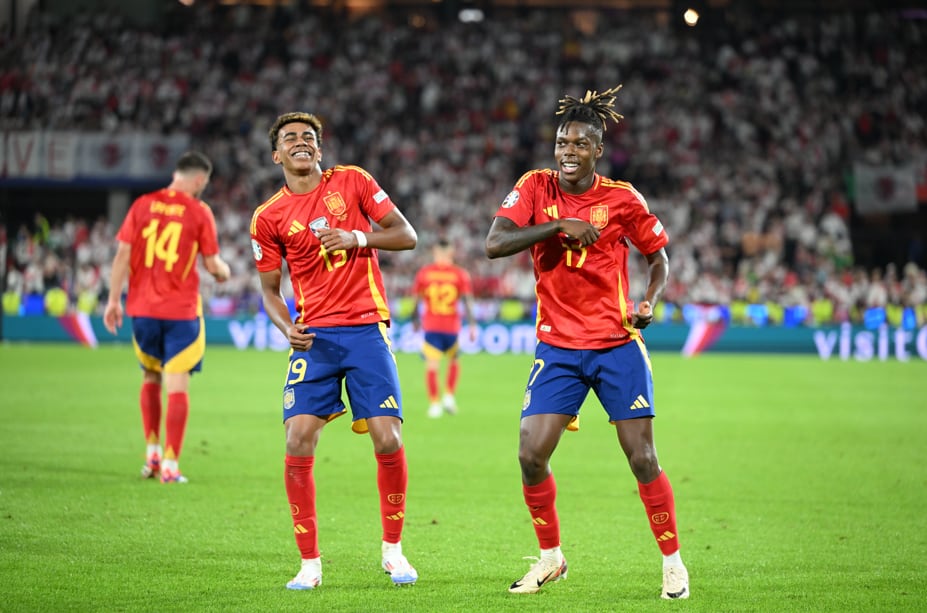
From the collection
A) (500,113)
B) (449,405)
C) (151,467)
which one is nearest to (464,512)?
(151,467)

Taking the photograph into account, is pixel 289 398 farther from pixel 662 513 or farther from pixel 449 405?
pixel 449 405

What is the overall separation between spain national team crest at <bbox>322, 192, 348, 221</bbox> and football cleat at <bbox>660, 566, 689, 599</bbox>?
2575mm

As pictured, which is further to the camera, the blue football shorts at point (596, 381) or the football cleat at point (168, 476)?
the football cleat at point (168, 476)

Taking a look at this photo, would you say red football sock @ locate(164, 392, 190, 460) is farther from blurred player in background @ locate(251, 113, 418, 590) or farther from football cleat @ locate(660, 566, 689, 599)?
football cleat @ locate(660, 566, 689, 599)

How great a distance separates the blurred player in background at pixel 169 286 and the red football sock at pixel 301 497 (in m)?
3.45

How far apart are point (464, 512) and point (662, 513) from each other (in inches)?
109

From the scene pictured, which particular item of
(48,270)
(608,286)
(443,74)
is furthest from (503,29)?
(608,286)

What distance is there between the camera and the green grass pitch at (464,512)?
19.6 ft

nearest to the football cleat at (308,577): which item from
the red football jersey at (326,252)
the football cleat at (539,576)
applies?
the football cleat at (539,576)

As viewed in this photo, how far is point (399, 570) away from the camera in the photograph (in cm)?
616

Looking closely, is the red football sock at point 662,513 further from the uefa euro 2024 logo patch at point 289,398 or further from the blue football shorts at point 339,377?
the uefa euro 2024 logo patch at point 289,398

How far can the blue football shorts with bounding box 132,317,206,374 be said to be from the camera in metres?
9.46

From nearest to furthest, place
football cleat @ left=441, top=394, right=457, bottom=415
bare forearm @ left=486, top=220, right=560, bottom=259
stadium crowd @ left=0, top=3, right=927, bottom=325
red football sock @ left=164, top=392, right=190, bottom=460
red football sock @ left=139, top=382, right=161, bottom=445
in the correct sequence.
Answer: bare forearm @ left=486, top=220, right=560, bottom=259 → red football sock @ left=164, top=392, right=190, bottom=460 → red football sock @ left=139, top=382, right=161, bottom=445 → football cleat @ left=441, top=394, right=457, bottom=415 → stadium crowd @ left=0, top=3, right=927, bottom=325

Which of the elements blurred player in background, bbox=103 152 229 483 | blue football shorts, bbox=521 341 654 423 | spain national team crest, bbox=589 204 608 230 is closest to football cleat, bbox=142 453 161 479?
blurred player in background, bbox=103 152 229 483
